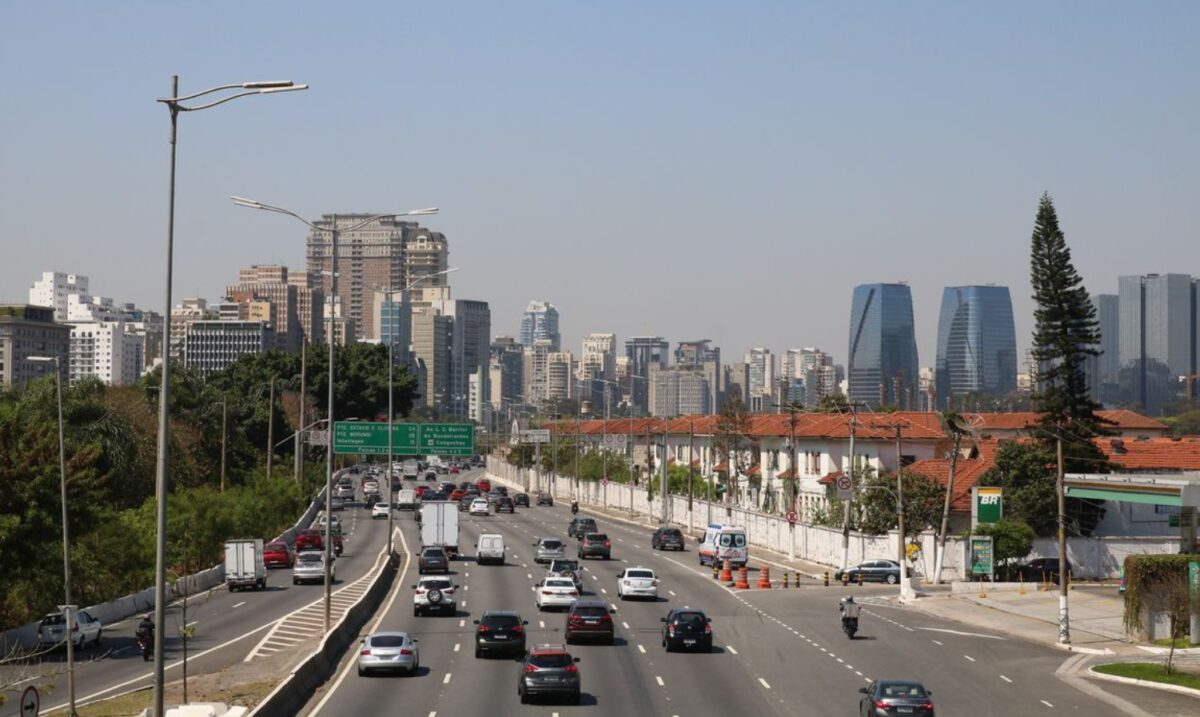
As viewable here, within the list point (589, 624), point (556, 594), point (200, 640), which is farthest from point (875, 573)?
point (200, 640)

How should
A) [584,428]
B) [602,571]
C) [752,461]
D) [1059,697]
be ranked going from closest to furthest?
[1059,697]
[602,571]
[752,461]
[584,428]

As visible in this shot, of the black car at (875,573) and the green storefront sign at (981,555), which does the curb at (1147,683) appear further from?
the black car at (875,573)

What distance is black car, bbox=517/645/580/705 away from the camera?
33281 mm

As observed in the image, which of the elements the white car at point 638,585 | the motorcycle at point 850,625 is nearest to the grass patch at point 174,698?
the motorcycle at point 850,625

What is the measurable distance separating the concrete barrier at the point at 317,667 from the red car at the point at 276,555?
74.0 ft

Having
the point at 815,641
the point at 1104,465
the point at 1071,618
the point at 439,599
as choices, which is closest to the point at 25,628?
the point at 439,599

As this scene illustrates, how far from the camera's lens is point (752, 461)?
122 metres

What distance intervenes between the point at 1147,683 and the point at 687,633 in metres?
12.5

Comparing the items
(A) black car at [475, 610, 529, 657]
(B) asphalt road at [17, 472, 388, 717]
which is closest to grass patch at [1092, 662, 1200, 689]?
(A) black car at [475, 610, 529, 657]

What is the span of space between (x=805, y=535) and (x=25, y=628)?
48.6 m

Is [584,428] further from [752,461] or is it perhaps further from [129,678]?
[129,678]

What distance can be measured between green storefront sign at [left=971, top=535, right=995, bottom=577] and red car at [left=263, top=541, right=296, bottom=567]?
35.4 metres

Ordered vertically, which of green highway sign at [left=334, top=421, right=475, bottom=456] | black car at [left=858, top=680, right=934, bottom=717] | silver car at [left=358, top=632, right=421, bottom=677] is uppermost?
green highway sign at [left=334, top=421, right=475, bottom=456]

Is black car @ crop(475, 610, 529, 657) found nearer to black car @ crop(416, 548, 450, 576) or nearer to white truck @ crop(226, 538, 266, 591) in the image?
white truck @ crop(226, 538, 266, 591)
